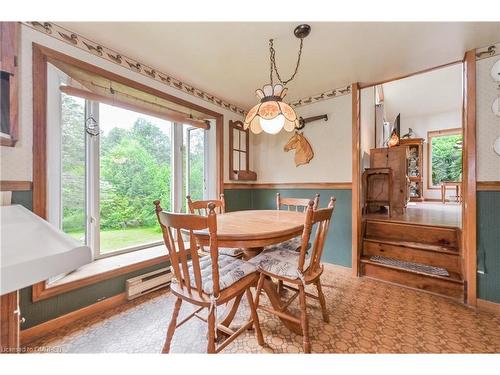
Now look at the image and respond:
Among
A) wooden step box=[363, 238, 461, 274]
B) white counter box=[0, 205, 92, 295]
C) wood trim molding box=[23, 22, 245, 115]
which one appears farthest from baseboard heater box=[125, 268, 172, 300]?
wooden step box=[363, 238, 461, 274]

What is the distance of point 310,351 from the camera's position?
1.31 metres

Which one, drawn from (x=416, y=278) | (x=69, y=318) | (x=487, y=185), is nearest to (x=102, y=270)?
(x=69, y=318)

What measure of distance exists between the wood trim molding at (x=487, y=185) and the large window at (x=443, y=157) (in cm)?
562

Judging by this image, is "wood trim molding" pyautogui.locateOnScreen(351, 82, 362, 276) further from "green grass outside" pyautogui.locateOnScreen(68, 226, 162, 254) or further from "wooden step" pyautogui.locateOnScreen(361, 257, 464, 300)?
"green grass outside" pyautogui.locateOnScreen(68, 226, 162, 254)

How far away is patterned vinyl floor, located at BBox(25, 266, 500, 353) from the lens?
135cm

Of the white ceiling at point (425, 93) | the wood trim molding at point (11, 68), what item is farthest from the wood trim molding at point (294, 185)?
the white ceiling at point (425, 93)

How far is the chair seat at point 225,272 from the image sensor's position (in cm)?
118

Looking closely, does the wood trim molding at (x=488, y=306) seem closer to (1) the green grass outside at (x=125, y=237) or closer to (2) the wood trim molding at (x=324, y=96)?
(2) the wood trim molding at (x=324, y=96)

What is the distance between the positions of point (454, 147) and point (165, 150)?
25.7ft

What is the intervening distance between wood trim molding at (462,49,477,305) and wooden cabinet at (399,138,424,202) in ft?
16.1

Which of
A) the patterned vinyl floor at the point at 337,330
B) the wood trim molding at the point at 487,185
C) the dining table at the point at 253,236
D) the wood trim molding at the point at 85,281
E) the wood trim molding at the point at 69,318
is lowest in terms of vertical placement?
the patterned vinyl floor at the point at 337,330

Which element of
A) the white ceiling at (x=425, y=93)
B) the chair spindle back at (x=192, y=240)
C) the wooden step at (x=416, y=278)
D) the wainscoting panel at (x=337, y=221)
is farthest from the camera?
the white ceiling at (x=425, y=93)
